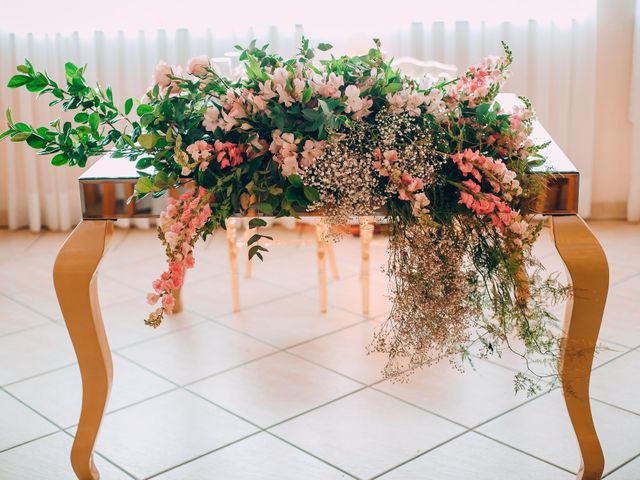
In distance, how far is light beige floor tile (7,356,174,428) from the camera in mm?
2619

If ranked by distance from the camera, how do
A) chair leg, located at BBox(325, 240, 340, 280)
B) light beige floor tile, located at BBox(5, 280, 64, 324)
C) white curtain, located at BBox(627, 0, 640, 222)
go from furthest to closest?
white curtain, located at BBox(627, 0, 640, 222), chair leg, located at BBox(325, 240, 340, 280), light beige floor tile, located at BBox(5, 280, 64, 324)

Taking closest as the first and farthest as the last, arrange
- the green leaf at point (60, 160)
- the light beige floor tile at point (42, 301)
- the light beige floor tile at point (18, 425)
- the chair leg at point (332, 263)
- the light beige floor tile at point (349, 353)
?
1. the green leaf at point (60, 160)
2. the light beige floor tile at point (18, 425)
3. the light beige floor tile at point (349, 353)
4. the light beige floor tile at point (42, 301)
5. the chair leg at point (332, 263)

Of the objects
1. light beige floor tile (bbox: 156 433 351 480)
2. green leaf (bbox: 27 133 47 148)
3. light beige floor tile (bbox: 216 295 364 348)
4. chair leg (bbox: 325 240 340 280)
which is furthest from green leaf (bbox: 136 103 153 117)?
chair leg (bbox: 325 240 340 280)

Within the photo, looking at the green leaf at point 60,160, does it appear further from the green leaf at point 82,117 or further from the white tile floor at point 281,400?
the white tile floor at point 281,400

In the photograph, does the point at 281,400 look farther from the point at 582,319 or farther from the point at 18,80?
the point at 18,80

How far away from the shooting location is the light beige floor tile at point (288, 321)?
124 inches

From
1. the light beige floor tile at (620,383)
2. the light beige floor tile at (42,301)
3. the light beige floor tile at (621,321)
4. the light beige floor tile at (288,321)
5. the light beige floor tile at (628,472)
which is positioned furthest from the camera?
the light beige floor tile at (42,301)

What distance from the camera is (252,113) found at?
1952 mm

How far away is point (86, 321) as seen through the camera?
2102 millimetres

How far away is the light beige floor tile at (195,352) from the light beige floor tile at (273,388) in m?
0.07

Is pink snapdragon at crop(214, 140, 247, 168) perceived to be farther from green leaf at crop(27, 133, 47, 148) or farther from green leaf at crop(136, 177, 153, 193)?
green leaf at crop(27, 133, 47, 148)

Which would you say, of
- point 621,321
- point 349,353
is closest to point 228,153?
point 349,353

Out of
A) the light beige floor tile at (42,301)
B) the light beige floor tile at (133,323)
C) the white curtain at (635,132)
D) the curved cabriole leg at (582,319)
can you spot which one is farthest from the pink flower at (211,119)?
the white curtain at (635,132)

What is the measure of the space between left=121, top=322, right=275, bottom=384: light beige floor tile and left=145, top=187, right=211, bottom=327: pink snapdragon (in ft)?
3.02
